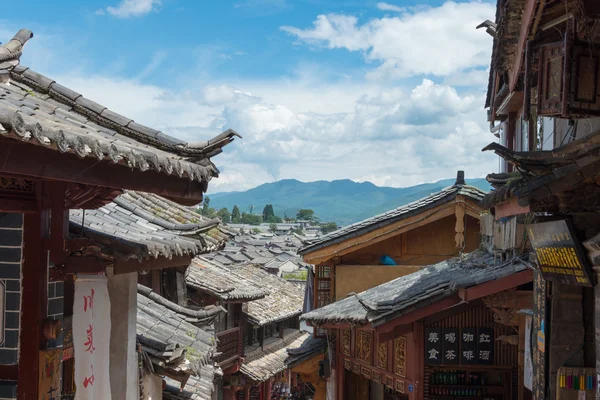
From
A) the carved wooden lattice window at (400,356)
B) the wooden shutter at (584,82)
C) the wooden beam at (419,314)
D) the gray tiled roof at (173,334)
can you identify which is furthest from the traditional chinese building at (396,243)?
the wooden shutter at (584,82)

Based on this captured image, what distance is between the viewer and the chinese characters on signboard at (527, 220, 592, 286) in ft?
27.8

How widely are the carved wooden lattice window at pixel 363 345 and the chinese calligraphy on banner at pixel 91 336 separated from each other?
11058 mm

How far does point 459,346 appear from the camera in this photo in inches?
598

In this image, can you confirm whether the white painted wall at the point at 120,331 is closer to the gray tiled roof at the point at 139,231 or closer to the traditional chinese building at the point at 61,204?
the gray tiled roof at the point at 139,231

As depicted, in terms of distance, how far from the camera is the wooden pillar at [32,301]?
7027mm

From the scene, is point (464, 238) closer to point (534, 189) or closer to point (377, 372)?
point (377, 372)

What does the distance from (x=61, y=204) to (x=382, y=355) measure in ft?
38.5

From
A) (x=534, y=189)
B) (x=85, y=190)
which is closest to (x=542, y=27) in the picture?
(x=534, y=189)

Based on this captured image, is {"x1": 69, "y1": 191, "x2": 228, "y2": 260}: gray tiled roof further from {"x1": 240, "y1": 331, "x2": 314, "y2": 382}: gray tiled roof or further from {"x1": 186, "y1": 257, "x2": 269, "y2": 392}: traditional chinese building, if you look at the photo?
{"x1": 240, "y1": 331, "x2": 314, "y2": 382}: gray tiled roof

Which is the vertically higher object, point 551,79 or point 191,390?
point 551,79

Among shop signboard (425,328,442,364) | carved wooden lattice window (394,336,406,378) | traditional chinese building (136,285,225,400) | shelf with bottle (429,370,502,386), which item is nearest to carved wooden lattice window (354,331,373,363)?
carved wooden lattice window (394,336,406,378)

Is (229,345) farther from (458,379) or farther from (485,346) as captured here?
(485,346)

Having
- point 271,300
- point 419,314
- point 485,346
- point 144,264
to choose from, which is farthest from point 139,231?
point 271,300

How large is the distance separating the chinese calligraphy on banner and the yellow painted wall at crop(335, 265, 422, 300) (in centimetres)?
1436
